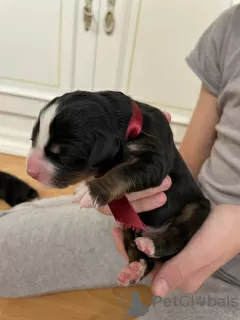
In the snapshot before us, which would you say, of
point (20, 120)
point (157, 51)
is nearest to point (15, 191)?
point (20, 120)

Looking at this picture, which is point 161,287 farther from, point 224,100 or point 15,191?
point 15,191

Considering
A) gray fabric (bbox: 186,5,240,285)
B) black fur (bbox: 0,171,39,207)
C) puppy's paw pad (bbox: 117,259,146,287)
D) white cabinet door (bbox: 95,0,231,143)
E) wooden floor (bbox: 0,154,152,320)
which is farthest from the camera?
white cabinet door (bbox: 95,0,231,143)

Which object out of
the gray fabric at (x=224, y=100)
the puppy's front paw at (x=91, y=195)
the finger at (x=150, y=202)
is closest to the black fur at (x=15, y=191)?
the gray fabric at (x=224, y=100)

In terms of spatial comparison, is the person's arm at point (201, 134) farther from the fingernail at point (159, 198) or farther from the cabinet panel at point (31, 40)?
the cabinet panel at point (31, 40)

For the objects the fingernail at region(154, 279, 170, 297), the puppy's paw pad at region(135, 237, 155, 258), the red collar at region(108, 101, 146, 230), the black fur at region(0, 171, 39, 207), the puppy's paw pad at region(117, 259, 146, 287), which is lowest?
the black fur at region(0, 171, 39, 207)

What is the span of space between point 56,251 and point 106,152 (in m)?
0.49

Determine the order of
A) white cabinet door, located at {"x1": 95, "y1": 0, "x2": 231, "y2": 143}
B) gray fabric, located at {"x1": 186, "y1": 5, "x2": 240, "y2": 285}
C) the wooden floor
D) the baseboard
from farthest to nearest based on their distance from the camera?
the baseboard < white cabinet door, located at {"x1": 95, "y1": 0, "x2": 231, "y2": 143} < the wooden floor < gray fabric, located at {"x1": 186, "y1": 5, "x2": 240, "y2": 285}

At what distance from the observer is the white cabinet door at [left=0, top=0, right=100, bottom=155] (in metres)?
1.81

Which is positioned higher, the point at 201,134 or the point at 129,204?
the point at 129,204

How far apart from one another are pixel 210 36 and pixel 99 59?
34.0 inches

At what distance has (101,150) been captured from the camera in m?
0.64

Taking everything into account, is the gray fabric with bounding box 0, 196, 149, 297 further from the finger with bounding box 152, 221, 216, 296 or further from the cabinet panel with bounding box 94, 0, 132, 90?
the cabinet panel with bounding box 94, 0, 132, 90

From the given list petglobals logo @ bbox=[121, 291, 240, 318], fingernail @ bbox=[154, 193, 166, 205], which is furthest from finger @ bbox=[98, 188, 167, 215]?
petglobals logo @ bbox=[121, 291, 240, 318]

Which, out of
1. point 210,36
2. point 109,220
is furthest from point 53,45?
point 109,220
